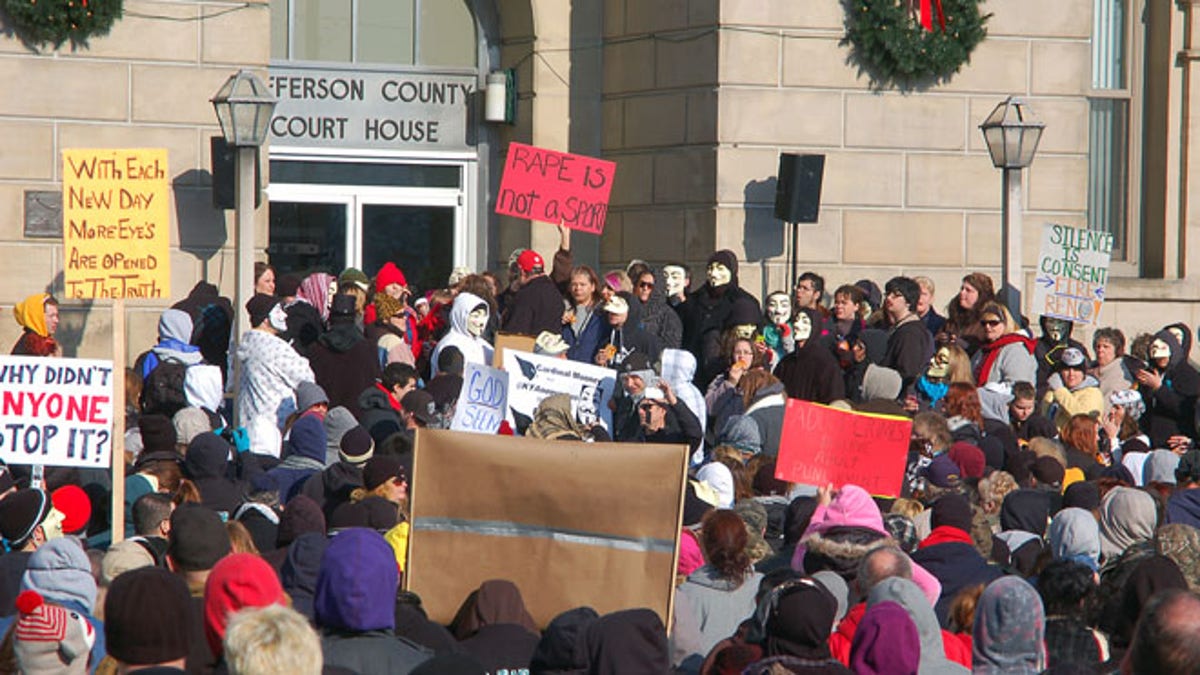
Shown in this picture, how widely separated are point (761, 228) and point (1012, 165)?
99.0 inches

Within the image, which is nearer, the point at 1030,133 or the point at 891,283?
the point at 891,283

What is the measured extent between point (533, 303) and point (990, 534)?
5.64 metres

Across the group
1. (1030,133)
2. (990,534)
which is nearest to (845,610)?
(990,534)

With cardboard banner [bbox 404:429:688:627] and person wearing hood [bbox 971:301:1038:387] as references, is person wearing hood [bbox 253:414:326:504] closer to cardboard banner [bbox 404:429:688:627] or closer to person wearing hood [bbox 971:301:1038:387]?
cardboard banner [bbox 404:429:688:627]

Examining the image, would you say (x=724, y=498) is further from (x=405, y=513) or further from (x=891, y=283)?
(x=891, y=283)

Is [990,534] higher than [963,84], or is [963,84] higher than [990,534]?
[963,84]

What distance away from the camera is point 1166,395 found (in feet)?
45.2

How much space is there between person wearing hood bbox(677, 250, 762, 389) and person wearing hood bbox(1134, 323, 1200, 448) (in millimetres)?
2827

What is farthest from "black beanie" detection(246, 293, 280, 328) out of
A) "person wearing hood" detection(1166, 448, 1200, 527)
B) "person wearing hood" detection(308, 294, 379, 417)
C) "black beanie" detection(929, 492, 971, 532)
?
"person wearing hood" detection(1166, 448, 1200, 527)

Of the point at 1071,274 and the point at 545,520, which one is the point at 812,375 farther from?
the point at 545,520

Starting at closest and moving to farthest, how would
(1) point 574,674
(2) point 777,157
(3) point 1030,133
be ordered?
(1) point 574,674 → (3) point 1030,133 → (2) point 777,157

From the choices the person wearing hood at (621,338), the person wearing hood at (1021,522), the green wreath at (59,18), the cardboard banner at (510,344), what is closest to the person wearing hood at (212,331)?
the cardboard banner at (510,344)

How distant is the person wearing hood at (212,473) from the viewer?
29.6 ft

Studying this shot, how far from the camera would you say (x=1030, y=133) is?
16.2 metres
